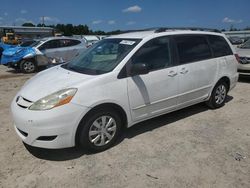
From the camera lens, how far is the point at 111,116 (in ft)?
12.0

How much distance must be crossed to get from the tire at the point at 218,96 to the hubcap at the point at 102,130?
8.49ft

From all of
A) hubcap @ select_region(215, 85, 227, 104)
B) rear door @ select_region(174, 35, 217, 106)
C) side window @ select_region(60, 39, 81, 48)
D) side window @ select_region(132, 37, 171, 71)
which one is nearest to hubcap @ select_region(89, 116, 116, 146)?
side window @ select_region(132, 37, 171, 71)

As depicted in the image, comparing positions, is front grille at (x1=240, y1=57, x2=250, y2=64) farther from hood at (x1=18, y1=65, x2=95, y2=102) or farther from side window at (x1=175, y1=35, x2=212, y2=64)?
hood at (x1=18, y1=65, x2=95, y2=102)

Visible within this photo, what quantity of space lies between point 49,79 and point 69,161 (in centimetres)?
128

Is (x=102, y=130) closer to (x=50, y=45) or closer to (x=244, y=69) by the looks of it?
(x=244, y=69)

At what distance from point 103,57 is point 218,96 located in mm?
2782

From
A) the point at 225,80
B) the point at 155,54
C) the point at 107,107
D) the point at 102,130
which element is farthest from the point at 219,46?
the point at 102,130

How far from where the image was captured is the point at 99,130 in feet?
11.8

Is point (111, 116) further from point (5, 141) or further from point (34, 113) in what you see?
point (5, 141)

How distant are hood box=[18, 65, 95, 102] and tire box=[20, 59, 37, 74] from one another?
800 centimetres

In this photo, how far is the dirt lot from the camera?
9.95 ft

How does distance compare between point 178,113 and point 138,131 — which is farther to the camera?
point 178,113

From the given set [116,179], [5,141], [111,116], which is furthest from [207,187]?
[5,141]

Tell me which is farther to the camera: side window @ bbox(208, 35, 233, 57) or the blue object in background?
the blue object in background
